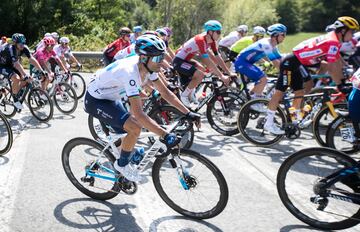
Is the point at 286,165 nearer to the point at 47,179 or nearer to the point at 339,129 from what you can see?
the point at 339,129

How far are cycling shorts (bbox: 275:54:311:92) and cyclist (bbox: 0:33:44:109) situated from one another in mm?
5566

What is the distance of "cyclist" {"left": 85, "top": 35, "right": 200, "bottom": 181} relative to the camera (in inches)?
171

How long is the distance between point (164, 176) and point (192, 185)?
0.37 m

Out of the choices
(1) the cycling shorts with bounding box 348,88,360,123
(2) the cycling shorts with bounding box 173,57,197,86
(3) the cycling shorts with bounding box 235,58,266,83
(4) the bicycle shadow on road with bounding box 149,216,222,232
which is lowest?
(4) the bicycle shadow on road with bounding box 149,216,222,232

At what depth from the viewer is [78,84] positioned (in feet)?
40.4

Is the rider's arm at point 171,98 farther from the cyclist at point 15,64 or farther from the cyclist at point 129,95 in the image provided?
the cyclist at point 15,64

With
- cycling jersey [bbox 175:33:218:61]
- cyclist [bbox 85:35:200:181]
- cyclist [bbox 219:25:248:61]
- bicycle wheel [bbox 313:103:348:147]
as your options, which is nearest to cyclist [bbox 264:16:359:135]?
bicycle wheel [bbox 313:103:348:147]

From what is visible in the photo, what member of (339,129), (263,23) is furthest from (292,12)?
(339,129)

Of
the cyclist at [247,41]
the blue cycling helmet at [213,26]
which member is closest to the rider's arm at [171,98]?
the blue cycling helmet at [213,26]

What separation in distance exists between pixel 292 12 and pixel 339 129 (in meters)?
113

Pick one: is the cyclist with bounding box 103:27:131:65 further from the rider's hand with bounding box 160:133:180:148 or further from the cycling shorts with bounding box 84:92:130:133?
the rider's hand with bounding box 160:133:180:148

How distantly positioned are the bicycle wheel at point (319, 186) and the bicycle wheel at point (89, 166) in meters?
2.09

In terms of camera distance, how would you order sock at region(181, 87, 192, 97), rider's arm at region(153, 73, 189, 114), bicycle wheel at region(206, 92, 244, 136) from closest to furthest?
rider's arm at region(153, 73, 189, 114) < bicycle wheel at region(206, 92, 244, 136) < sock at region(181, 87, 192, 97)

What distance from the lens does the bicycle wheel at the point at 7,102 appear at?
9.12 m
